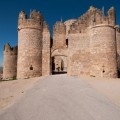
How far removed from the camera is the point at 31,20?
63.7 feet

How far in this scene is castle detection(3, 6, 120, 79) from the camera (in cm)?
1755

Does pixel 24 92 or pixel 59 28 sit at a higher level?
pixel 59 28

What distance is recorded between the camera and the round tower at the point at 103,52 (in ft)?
56.6

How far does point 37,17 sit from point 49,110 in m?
14.8

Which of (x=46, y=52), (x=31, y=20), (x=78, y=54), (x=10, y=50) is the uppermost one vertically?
(x=31, y=20)

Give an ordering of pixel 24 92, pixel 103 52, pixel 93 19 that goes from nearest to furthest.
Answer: pixel 24 92 < pixel 103 52 < pixel 93 19

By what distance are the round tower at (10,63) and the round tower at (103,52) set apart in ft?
36.3

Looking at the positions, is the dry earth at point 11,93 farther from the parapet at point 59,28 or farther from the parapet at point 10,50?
the parapet at point 10,50

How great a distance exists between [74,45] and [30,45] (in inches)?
189

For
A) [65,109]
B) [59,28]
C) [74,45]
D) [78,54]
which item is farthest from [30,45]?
[65,109]

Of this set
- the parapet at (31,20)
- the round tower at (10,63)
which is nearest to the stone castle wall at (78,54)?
the parapet at (31,20)

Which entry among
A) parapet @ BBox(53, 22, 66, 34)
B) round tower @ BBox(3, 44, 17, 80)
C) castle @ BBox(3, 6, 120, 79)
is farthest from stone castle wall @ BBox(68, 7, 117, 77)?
round tower @ BBox(3, 44, 17, 80)

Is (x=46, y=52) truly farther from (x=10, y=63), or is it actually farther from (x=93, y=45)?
(x=10, y=63)

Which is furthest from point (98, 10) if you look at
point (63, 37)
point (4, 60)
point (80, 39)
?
point (4, 60)
